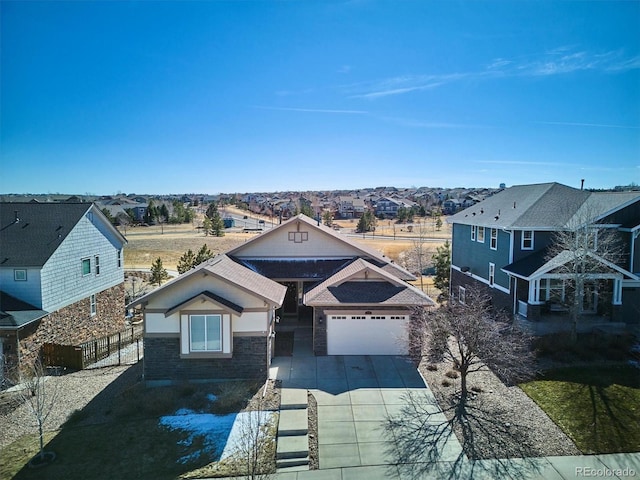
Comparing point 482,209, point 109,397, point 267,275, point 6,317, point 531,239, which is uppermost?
point 482,209

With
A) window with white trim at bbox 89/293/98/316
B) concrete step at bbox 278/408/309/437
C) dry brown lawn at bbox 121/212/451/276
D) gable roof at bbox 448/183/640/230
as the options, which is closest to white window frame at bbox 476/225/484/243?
gable roof at bbox 448/183/640/230

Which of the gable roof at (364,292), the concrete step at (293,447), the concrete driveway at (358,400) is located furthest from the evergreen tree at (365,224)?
the concrete step at (293,447)

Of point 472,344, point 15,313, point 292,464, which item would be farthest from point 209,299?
point 472,344

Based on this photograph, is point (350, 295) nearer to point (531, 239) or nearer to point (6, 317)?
point (531, 239)

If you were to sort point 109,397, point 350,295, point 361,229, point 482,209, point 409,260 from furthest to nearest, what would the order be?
point 361,229 → point 409,260 → point 482,209 → point 350,295 → point 109,397

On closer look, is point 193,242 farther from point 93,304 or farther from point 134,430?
point 134,430

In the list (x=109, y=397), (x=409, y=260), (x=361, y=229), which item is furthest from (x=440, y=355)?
(x=361, y=229)

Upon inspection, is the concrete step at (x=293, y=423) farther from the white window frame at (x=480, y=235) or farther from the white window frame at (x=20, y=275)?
the white window frame at (x=480, y=235)
